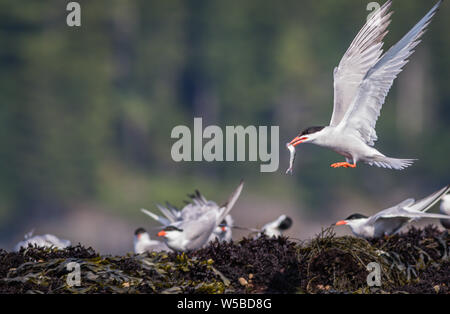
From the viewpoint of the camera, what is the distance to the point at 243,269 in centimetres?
564

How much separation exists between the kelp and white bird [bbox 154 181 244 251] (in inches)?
59.6

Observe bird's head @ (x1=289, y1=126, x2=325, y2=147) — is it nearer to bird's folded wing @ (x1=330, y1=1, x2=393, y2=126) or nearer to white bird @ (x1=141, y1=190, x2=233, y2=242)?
bird's folded wing @ (x1=330, y1=1, x2=393, y2=126)

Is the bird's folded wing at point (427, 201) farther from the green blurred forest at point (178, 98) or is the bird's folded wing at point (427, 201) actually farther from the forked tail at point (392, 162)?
the green blurred forest at point (178, 98)

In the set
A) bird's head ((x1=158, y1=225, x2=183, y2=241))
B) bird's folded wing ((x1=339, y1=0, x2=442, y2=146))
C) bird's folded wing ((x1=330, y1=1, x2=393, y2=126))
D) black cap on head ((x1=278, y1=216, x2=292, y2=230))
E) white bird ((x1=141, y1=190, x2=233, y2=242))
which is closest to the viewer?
bird's folded wing ((x1=339, y1=0, x2=442, y2=146))

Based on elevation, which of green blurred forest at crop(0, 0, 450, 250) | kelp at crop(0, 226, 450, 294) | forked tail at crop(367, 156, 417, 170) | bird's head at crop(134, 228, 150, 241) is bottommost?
kelp at crop(0, 226, 450, 294)

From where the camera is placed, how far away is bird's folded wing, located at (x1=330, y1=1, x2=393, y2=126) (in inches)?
245

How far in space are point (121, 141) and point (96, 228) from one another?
5.84 m

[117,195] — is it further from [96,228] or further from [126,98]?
[126,98]

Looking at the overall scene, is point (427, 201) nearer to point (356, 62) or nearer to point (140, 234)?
point (356, 62)

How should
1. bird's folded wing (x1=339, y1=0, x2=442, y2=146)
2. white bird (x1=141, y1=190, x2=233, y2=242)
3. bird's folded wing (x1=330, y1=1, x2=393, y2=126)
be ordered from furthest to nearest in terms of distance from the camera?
white bird (x1=141, y1=190, x2=233, y2=242) < bird's folded wing (x1=330, y1=1, x2=393, y2=126) < bird's folded wing (x1=339, y1=0, x2=442, y2=146)

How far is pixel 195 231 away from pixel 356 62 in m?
2.42

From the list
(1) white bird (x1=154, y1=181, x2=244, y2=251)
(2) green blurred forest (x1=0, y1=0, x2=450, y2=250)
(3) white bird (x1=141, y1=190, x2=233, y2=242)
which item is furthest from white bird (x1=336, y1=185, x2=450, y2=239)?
(2) green blurred forest (x1=0, y1=0, x2=450, y2=250)

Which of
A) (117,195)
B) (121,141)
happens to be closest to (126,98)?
(121,141)

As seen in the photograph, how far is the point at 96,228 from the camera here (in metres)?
30.4
